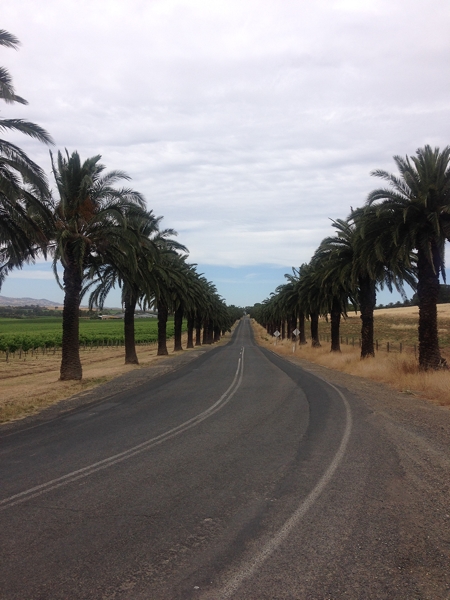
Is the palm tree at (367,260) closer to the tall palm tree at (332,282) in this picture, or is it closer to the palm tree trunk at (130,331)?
the tall palm tree at (332,282)

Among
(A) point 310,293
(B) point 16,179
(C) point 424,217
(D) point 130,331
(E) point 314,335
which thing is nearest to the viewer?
(B) point 16,179

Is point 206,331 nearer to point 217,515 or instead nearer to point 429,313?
point 429,313

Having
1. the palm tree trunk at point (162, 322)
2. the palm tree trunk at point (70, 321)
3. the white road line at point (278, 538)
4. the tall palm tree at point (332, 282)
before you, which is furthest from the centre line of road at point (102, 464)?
the palm tree trunk at point (162, 322)

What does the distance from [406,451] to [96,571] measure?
559 cm

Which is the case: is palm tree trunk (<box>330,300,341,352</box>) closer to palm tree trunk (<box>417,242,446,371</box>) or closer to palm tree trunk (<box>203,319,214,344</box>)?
palm tree trunk (<box>417,242,446,371</box>)

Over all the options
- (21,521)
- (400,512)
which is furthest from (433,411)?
(21,521)

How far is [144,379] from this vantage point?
2108 centimetres

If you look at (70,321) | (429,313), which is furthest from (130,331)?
(429,313)

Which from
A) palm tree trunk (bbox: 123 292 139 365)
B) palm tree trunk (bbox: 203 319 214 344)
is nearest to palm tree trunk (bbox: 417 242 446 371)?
palm tree trunk (bbox: 123 292 139 365)

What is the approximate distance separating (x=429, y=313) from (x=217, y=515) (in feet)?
52.5

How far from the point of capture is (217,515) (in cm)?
534

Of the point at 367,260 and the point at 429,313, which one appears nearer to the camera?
the point at 429,313

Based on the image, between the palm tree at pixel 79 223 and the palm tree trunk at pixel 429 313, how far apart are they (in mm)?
11580

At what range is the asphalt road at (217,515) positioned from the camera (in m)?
3.92
